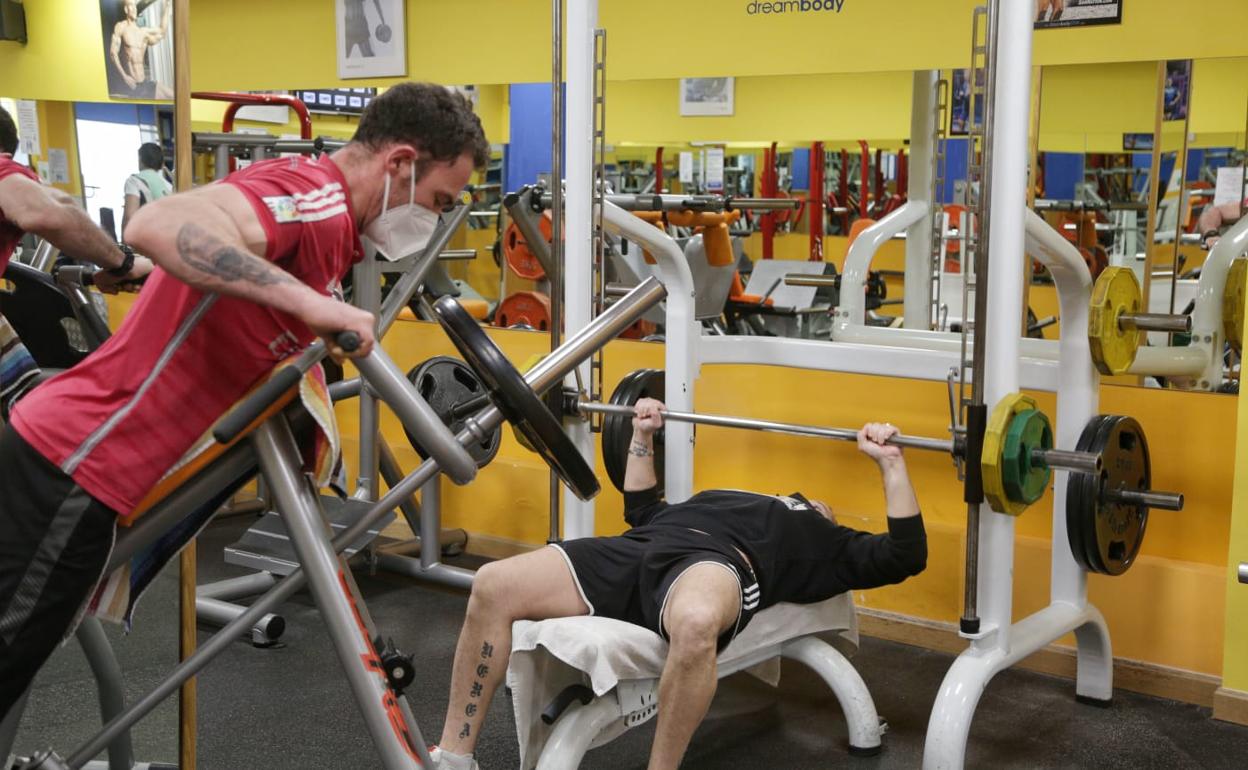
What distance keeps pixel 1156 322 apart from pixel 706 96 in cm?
203

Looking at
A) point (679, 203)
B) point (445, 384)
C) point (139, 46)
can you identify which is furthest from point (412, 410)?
point (679, 203)

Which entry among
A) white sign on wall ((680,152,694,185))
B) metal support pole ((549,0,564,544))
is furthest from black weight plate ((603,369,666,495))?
white sign on wall ((680,152,694,185))

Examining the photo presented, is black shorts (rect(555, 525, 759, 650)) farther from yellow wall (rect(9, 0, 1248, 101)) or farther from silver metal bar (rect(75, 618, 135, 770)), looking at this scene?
yellow wall (rect(9, 0, 1248, 101))

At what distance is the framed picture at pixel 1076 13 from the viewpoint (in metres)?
3.56

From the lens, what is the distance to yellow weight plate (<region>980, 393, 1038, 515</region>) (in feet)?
8.95

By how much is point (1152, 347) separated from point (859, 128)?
137 cm

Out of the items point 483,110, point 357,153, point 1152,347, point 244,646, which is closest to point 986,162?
point 1152,347

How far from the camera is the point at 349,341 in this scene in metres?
1.50

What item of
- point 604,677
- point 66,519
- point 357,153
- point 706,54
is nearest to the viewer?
point 66,519

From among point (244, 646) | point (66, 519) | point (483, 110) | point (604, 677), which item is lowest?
point (244, 646)

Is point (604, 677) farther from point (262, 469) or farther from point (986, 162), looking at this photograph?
point (986, 162)

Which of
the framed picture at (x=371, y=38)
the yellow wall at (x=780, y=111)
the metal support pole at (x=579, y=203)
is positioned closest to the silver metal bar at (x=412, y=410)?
the metal support pole at (x=579, y=203)

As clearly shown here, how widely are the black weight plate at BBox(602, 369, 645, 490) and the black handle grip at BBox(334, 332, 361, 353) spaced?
6.34 feet

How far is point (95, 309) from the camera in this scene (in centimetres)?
241
